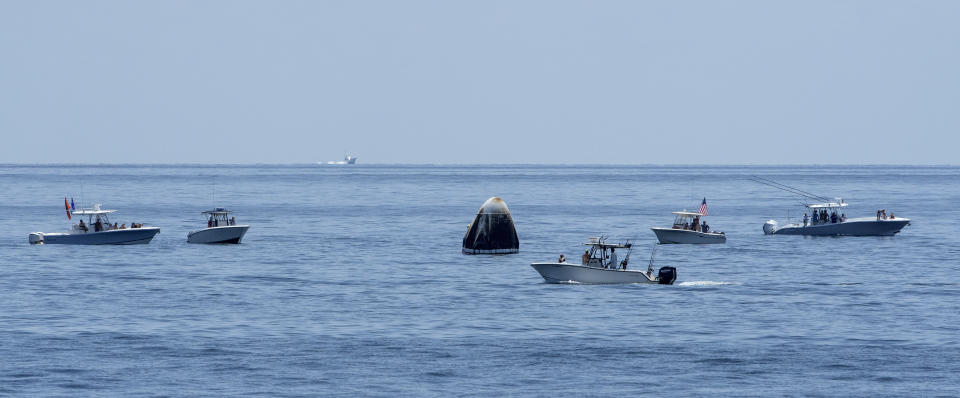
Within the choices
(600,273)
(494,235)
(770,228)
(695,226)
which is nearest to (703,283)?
(600,273)

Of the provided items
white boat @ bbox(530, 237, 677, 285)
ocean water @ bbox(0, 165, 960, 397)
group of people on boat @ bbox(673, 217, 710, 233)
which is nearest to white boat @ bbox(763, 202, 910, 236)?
ocean water @ bbox(0, 165, 960, 397)

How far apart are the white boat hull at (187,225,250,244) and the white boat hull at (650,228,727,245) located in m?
34.4

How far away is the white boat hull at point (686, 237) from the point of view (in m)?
104

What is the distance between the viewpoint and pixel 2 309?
190 feet

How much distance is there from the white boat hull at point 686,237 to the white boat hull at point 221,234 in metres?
34.4

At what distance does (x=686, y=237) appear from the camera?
10381cm

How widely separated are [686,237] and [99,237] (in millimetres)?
47434

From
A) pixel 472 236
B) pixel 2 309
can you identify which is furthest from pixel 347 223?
pixel 2 309

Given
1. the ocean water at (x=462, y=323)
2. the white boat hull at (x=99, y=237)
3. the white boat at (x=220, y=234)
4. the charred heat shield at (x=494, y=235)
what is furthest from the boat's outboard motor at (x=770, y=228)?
the white boat hull at (x=99, y=237)

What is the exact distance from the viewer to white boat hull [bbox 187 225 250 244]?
102 m

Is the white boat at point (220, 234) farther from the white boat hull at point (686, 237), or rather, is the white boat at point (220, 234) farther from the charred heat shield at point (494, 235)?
the white boat hull at point (686, 237)

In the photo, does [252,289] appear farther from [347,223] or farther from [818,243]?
[347,223]

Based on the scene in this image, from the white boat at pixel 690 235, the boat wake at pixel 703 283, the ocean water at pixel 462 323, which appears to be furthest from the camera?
the white boat at pixel 690 235

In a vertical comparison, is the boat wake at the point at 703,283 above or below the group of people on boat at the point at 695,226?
below
